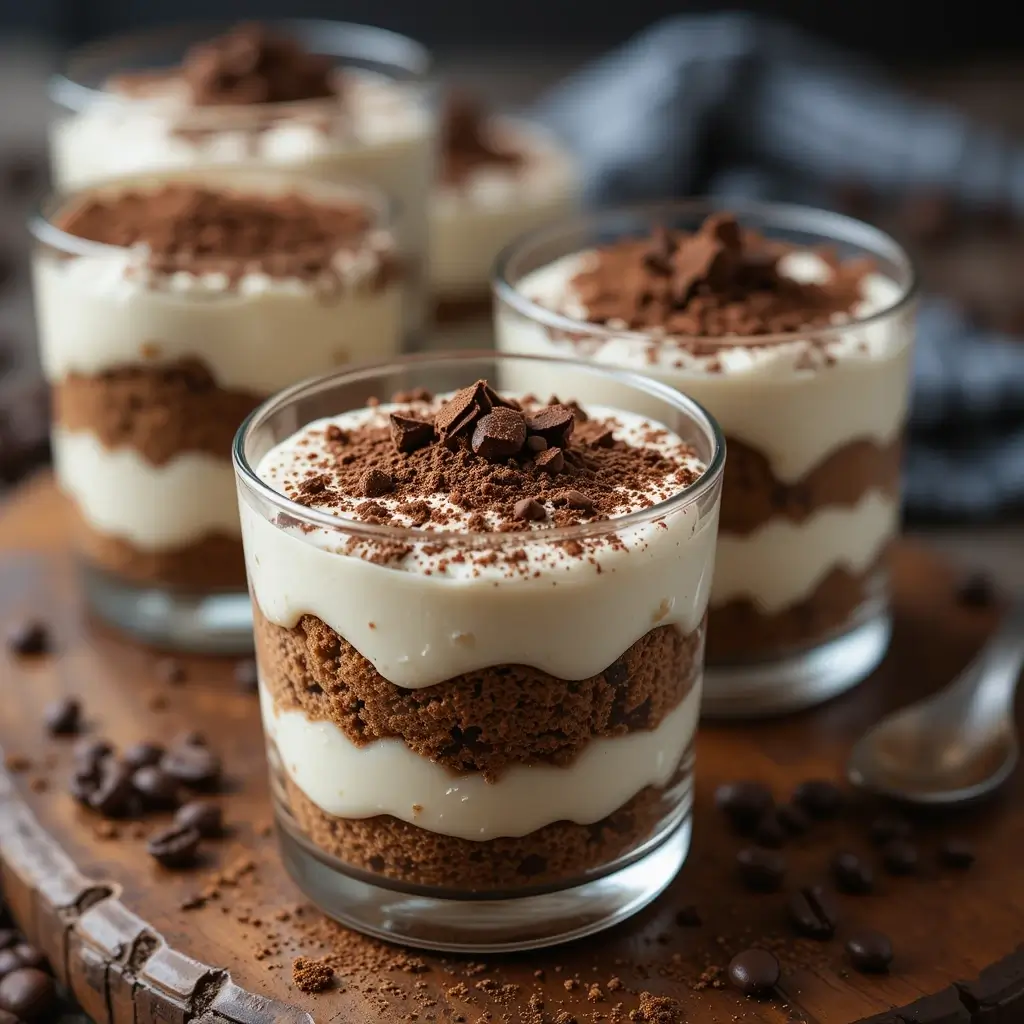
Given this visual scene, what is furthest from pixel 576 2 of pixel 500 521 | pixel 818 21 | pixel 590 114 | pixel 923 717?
pixel 500 521

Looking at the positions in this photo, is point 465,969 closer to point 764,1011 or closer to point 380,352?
point 764,1011

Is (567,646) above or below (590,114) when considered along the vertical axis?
above

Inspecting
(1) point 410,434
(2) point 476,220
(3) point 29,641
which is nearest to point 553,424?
(1) point 410,434

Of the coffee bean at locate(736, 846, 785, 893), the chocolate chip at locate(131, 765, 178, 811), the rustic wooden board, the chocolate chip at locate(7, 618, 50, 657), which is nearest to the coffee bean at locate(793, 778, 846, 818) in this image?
the rustic wooden board

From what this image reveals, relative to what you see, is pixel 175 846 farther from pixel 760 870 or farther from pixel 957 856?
pixel 957 856

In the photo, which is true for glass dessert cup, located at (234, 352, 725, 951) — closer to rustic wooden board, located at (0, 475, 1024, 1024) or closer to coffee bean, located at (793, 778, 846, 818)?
rustic wooden board, located at (0, 475, 1024, 1024)

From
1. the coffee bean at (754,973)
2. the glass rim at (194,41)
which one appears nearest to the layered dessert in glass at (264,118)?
the glass rim at (194,41)

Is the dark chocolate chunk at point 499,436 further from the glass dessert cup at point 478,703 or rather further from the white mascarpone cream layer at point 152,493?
the white mascarpone cream layer at point 152,493
